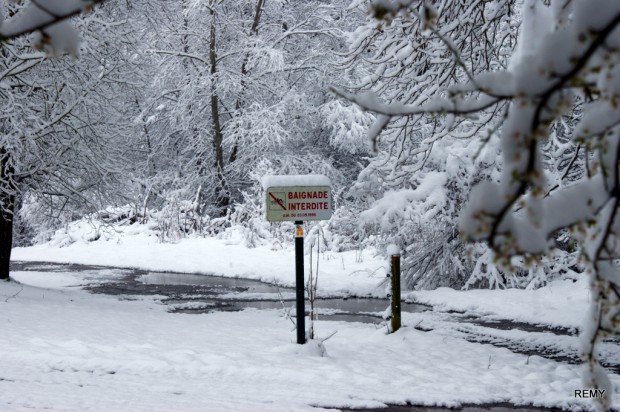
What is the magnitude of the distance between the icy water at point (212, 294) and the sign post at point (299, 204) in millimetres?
1499

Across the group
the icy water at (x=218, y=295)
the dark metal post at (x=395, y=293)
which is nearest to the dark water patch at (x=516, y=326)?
the icy water at (x=218, y=295)

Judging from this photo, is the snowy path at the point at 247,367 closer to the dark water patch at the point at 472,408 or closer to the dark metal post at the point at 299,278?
the dark water patch at the point at 472,408

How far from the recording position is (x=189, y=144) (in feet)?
85.4

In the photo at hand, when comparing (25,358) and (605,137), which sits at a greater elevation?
(605,137)

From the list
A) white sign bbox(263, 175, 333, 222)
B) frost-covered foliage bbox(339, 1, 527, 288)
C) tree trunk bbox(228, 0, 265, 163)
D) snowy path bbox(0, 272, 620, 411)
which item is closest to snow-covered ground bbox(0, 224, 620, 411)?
snowy path bbox(0, 272, 620, 411)

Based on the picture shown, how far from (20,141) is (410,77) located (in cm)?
613

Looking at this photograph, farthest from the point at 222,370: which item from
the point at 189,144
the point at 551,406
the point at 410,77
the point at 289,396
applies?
the point at 189,144

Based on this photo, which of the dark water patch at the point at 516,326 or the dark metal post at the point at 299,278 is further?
the dark water patch at the point at 516,326

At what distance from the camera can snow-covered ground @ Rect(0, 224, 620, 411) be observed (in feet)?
19.2

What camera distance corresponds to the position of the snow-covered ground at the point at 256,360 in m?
5.85

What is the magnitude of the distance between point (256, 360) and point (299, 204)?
5.82 ft

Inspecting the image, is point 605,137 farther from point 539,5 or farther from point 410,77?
point 410,77

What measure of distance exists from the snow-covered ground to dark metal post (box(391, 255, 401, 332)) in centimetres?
16

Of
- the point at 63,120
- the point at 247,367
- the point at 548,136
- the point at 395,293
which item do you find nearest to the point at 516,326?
the point at 395,293
